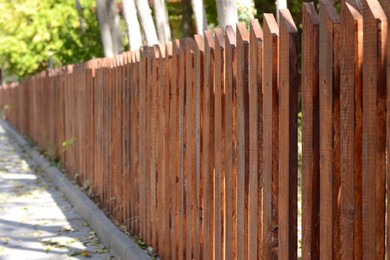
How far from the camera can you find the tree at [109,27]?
1602 cm

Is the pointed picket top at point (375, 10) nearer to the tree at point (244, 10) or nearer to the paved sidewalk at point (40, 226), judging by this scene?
the paved sidewalk at point (40, 226)

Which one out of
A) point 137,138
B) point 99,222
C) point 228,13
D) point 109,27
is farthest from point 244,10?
point 109,27

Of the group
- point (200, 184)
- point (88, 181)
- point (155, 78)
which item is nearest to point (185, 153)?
point (200, 184)

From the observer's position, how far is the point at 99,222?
7.89 meters

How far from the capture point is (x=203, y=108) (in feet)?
16.6

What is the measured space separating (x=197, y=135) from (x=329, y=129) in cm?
206

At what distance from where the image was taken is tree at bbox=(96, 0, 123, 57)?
52.5 ft

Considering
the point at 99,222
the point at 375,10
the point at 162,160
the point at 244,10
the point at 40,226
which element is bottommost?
the point at 40,226

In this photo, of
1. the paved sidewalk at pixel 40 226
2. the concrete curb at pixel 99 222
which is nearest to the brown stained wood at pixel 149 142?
the concrete curb at pixel 99 222

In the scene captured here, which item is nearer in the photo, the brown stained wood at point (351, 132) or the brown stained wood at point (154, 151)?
the brown stained wood at point (351, 132)

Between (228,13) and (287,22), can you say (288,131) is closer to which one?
(287,22)

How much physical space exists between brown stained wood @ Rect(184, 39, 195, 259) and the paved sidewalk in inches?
69.5

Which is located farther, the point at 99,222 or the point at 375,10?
the point at 99,222

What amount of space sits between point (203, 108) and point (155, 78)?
1.38 metres
